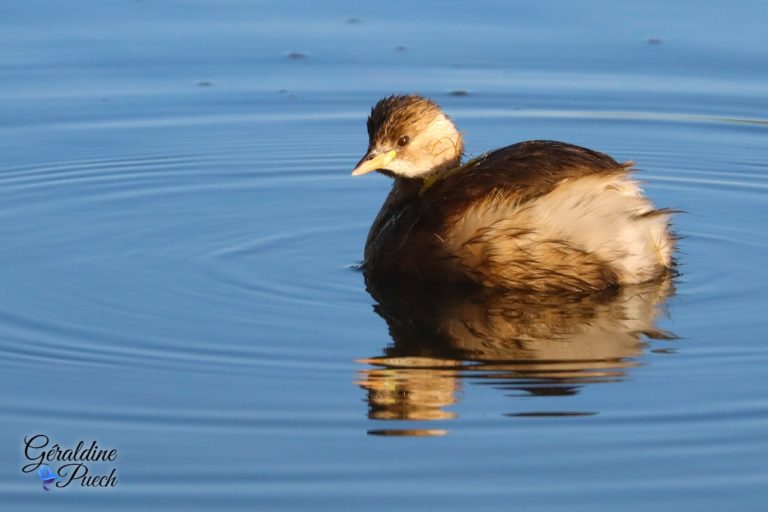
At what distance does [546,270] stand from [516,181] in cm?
43

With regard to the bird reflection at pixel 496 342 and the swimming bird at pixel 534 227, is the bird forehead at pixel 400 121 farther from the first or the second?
the bird reflection at pixel 496 342

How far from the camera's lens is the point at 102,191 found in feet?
30.4

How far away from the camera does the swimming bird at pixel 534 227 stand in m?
7.46

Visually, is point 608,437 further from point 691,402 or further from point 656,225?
point 656,225

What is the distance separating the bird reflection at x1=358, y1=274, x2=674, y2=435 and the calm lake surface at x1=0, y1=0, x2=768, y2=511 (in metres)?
0.02

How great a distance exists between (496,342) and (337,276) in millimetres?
1228

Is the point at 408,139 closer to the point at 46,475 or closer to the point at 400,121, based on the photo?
the point at 400,121

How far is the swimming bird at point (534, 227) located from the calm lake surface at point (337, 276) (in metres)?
0.16

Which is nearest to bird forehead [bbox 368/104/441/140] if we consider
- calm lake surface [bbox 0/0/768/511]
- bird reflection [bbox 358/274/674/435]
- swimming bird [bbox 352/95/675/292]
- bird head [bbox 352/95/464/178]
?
bird head [bbox 352/95/464/178]

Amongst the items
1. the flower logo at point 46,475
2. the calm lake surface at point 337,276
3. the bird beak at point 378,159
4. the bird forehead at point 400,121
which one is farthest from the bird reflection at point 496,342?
the flower logo at point 46,475

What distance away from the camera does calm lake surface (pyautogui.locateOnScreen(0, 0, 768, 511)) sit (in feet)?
18.1

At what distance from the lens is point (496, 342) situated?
6.90 m

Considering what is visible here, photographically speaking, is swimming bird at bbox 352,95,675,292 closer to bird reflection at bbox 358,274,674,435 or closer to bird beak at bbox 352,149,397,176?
bird reflection at bbox 358,274,674,435

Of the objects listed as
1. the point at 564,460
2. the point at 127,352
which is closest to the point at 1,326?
the point at 127,352
